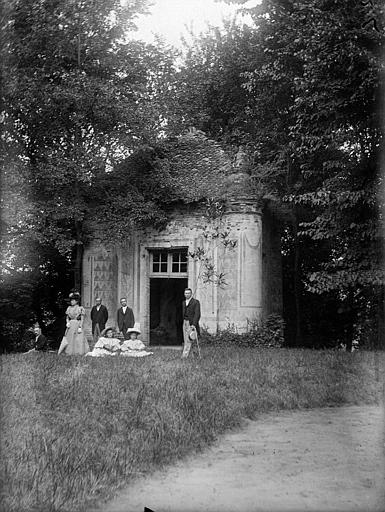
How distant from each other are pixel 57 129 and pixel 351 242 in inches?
322

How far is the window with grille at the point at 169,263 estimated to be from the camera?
1808 cm

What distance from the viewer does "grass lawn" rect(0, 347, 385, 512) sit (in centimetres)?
476

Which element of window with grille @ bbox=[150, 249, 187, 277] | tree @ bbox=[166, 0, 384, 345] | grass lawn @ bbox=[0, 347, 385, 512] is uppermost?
tree @ bbox=[166, 0, 384, 345]

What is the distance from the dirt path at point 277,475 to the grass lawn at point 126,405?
28 cm

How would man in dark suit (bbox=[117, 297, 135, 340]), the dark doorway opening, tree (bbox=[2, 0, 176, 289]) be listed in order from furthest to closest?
the dark doorway opening, tree (bbox=[2, 0, 176, 289]), man in dark suit (bbox=[117, 297, 135, 340])

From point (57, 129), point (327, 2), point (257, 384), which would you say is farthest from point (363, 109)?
point (57, 129)

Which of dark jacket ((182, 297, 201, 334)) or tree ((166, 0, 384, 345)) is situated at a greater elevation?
tree ((166, 0, 384, 345))

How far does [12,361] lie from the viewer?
11.9m

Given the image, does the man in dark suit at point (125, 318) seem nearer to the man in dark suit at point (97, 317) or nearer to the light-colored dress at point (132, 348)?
the man in dark suit at point (97, 317)

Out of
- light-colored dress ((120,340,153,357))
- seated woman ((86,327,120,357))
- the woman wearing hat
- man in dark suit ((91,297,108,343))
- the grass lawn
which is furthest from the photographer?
man in dark suit ((91,297,108,343))

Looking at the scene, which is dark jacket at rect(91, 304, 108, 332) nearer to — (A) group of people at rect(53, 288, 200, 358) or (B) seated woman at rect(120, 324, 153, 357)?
(A) group of people at rect(53, 288, 200, 358)

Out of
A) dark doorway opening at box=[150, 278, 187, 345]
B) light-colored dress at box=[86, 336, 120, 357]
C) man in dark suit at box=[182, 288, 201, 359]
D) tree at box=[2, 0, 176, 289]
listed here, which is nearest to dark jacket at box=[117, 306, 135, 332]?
light-colored dress at box=[86, 336, 120, 357]

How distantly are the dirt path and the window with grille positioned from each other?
1083 cm

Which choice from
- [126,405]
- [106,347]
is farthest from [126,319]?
[126,405]
